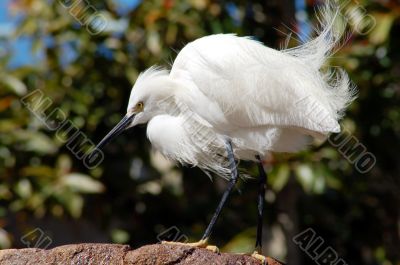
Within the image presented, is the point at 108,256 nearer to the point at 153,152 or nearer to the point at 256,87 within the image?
the point at 256,87

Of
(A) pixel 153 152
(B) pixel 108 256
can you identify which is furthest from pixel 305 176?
(B) pixel 108 256

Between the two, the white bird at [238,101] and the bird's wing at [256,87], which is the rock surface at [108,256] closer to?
the white bird at [238,101]

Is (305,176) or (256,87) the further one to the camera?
(305,176)

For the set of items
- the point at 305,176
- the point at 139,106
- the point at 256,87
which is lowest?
the point at 305,176

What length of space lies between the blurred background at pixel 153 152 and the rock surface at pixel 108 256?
5.27 feet

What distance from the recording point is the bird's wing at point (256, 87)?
10.6ft

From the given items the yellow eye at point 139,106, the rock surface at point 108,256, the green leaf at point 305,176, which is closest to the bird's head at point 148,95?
the yellow eye at point 139,106

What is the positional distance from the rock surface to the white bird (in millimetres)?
362

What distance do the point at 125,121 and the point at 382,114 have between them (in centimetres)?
191

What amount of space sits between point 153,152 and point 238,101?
205 centimetres

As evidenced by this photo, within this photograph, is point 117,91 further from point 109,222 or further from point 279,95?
point 279,95

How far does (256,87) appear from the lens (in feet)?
10.7

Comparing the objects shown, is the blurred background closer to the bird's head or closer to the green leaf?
the green leaf

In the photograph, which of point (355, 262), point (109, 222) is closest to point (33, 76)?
point (109, 222)
